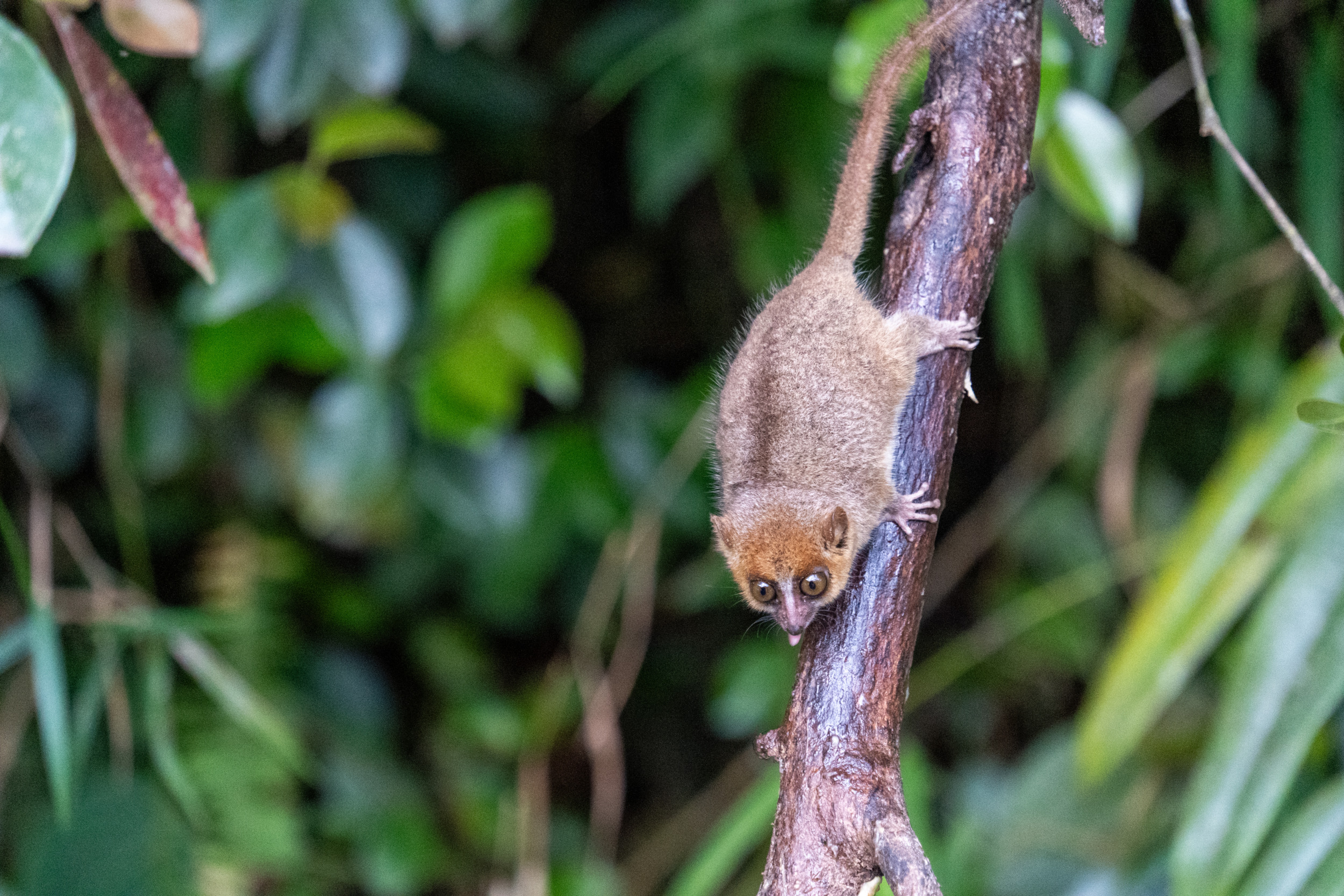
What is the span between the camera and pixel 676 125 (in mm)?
2930

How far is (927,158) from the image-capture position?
1.57 m

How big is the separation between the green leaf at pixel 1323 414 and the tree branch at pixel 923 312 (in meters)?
0.42

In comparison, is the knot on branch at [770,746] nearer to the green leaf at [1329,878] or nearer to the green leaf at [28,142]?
the green leaf at [1329,878]

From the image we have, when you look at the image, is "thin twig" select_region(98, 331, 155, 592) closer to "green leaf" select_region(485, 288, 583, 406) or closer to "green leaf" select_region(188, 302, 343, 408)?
"green leaf" select_region(188, 302, 343, 408)

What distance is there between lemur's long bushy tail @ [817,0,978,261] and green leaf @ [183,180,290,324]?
1154 millimetres

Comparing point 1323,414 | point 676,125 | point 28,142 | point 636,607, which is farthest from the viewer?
point 636,607

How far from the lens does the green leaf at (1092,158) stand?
2033mm

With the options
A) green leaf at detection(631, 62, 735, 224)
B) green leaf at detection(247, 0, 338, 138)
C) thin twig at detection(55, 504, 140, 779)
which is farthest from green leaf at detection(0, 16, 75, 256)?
green leaf at detection(631, 62, 735, 224)

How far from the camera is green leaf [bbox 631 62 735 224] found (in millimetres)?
2918

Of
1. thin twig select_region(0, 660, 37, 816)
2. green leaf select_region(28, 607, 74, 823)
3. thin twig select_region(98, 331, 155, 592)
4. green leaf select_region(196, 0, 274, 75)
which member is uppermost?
green leaf select_region(196, 0, 274, 75)

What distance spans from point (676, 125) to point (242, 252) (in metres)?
1.13

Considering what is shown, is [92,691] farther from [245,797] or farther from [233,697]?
[245,797]

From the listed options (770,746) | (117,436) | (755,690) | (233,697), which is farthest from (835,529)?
(117,436)

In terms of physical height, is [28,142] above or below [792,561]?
above
